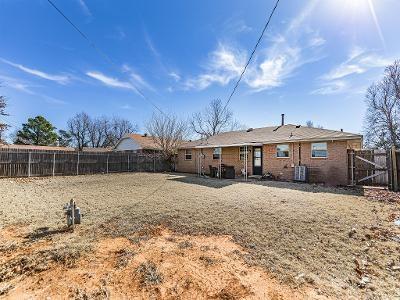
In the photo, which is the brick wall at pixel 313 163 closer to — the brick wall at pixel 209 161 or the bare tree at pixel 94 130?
the brick wall at pixel 209 161

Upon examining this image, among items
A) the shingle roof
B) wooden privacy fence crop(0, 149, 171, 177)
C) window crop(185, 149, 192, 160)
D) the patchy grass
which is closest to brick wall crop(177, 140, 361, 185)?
window crop(185, 149, 192, 160)

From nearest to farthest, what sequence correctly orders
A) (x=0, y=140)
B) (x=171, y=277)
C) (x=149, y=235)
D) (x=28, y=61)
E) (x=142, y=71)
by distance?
(x=171, y=277) → (x=149, y=235) → (x=28, y=61) → (x=0, y=140) → (x=142, y=71)

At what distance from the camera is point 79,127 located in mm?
52531

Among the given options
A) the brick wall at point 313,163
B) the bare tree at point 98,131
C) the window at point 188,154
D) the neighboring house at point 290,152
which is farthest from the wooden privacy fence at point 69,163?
the bare tree at point 98,131

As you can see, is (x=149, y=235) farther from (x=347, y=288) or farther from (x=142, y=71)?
(x=142, y=71)

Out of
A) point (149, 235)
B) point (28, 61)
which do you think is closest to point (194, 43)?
point (28, 61)

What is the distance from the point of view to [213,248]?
3734mm

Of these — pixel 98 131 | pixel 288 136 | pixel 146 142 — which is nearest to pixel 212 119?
pixel 146 142

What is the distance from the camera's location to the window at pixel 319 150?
12430 mm

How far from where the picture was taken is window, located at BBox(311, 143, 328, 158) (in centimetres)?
1243

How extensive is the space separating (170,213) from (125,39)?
9.14 metres

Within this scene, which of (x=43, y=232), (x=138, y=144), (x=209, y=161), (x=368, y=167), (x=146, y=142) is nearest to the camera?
(x=43, y=232)

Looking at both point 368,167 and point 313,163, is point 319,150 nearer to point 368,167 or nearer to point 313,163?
point 313,163

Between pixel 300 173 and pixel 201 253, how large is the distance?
1121cm
